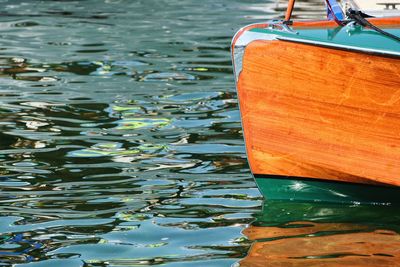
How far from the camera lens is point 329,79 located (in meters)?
6.20

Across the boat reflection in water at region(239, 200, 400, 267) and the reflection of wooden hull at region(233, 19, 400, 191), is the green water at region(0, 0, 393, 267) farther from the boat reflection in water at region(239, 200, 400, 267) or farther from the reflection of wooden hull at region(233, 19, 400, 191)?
the reflection of wooden hull at region(233, 19, 400, 191)

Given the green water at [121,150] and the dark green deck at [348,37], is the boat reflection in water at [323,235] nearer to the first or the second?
the green water at [121,150]

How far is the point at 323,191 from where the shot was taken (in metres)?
6.66

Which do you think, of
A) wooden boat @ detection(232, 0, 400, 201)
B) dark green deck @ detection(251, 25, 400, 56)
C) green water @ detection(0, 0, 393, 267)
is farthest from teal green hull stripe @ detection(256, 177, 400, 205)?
dark green deck @ detection(251, 25, 400, 56)

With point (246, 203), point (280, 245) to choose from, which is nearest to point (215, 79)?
point (246, 203)

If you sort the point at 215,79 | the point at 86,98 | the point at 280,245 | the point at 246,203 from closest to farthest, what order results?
1. the point at 280,245
2. the point at 246,203
3. the point at 86,98
4. the point at 215,79

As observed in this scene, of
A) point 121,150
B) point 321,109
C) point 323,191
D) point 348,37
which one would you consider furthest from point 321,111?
point 121,150

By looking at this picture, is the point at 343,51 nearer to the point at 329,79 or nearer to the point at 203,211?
the point at 329,79

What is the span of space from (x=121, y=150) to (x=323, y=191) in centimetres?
205

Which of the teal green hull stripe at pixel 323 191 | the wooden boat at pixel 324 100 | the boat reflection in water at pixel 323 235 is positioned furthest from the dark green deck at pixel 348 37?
the boat reflection in water at pixel 323 235

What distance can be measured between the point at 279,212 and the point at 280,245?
2.26 feet

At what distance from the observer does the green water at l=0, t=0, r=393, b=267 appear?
5.98 m

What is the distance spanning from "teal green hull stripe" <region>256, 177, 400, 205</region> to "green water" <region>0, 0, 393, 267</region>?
14 centimetres

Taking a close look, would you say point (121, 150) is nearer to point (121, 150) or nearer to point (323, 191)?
point (121, 150)
